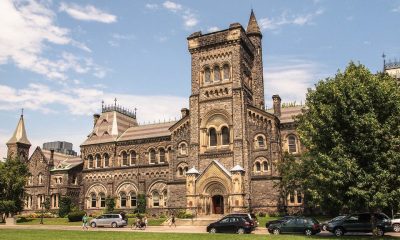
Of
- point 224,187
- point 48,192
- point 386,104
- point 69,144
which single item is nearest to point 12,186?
point 48,192

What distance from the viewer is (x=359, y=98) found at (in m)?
27.4

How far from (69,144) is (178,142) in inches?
2947

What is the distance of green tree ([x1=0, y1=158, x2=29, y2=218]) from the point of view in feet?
178

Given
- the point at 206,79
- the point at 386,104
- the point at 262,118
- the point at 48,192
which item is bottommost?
the point at 48,192

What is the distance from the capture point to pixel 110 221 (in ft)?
141

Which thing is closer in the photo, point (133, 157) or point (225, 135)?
point (225, 135)

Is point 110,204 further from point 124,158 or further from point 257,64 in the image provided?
point 257,64

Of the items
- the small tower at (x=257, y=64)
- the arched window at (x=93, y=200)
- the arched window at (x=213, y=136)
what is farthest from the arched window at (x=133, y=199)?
the small tower at (x=257, y=64)

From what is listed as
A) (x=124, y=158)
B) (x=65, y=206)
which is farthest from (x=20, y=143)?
(x=124, y=158)

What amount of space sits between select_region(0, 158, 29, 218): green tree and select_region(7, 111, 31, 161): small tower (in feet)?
52.1

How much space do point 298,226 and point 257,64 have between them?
34.0 m

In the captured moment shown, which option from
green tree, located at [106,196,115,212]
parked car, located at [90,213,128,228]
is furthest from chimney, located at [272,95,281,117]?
green tree, located at [106,196,115,212]

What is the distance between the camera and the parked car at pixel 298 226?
1217 inches

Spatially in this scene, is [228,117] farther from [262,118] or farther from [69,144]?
[69,144]
